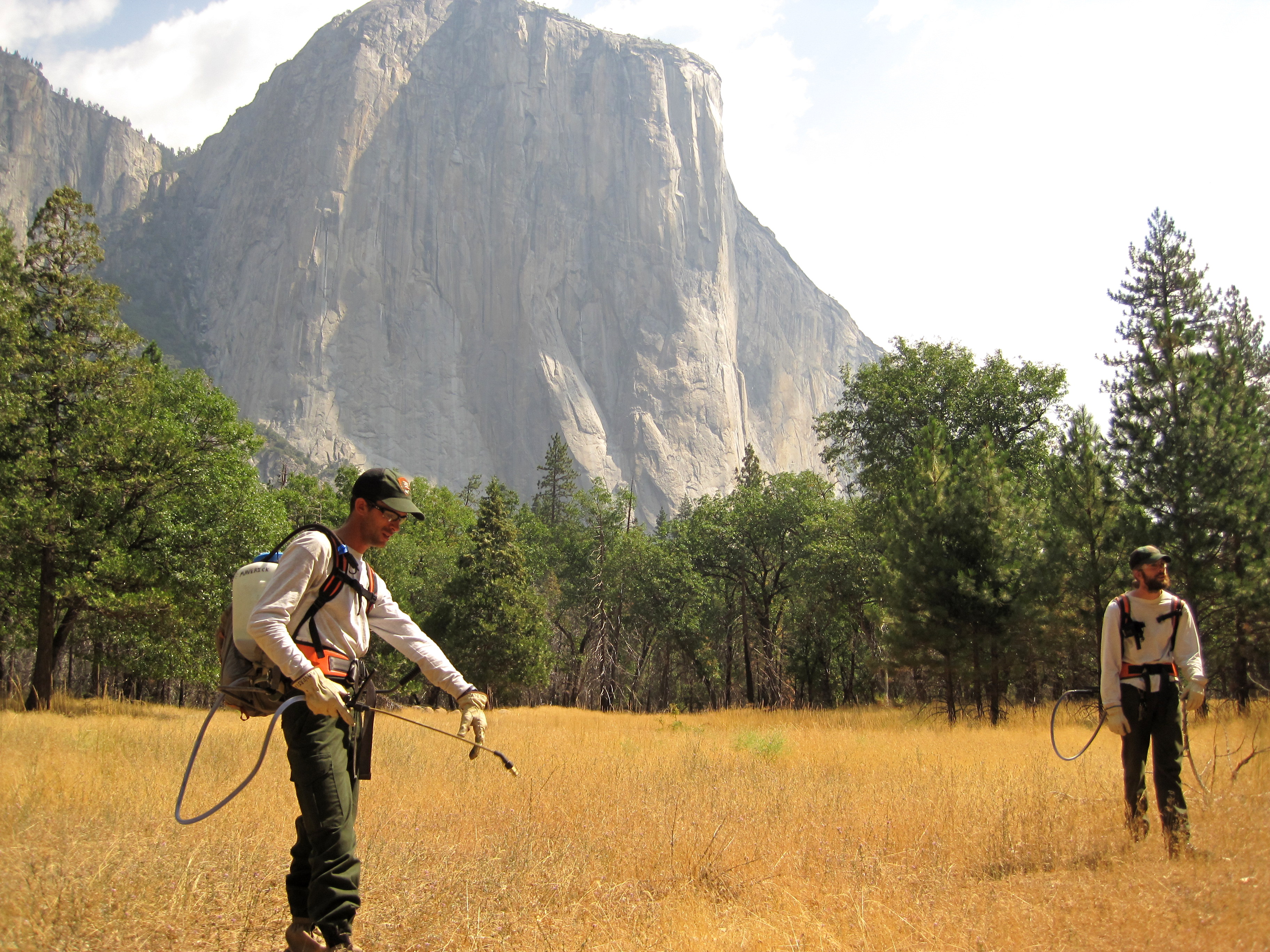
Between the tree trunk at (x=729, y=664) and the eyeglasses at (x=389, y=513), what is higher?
the eyeglasses at (x=389, y=513)

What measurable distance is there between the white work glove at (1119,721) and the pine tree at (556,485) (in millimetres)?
54653

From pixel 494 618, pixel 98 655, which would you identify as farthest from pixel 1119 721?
pixel 494 618

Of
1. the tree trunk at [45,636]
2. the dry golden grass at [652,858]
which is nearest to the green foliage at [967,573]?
the dry golden grass at [652,858]

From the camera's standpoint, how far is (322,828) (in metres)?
3.39

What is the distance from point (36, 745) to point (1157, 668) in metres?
11.5

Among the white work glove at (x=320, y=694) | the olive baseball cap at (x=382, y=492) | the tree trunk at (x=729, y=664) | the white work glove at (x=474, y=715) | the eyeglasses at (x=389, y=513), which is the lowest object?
the tree trunk at (x=729, y=664)

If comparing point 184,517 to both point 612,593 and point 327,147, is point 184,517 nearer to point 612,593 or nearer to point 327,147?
point 612,593

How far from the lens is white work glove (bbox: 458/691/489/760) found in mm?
3691

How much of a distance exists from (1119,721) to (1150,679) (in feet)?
1.05

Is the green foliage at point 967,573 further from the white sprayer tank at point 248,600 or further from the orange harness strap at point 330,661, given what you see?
the white sprayer tank at point 248,600

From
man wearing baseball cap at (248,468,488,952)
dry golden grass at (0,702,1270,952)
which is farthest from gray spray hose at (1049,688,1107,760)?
man wearing baseball cap at (248,468,488,952)

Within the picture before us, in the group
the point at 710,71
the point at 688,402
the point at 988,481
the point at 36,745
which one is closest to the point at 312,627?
the point at 36,745

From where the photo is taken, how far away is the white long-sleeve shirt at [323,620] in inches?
131

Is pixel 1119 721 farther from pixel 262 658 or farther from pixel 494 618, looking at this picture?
pixel 494 618
